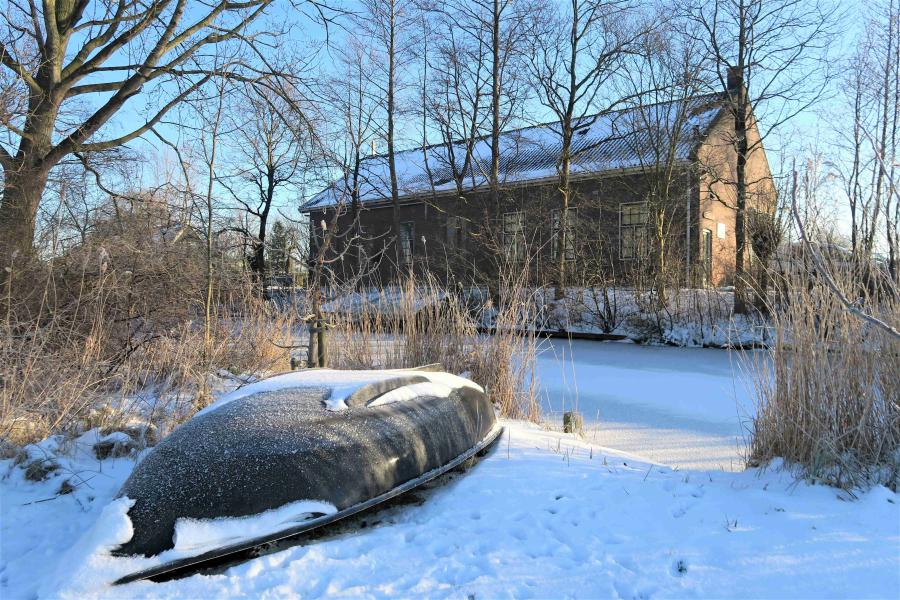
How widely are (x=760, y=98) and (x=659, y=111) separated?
7.58 feet

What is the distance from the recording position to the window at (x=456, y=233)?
17.8 m

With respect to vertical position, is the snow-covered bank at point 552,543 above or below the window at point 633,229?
below

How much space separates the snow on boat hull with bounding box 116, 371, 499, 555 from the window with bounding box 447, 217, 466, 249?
14.4 m

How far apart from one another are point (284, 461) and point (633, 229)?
45.8ft

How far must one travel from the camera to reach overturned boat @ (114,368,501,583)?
7.13 feet

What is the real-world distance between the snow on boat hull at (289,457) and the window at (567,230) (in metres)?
12.1

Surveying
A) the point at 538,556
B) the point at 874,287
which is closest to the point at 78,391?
the point at 538,556

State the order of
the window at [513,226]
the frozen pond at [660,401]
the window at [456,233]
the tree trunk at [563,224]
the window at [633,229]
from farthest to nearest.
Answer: the window at [456,233] < the window at [513,226] < the window at [633,229] < the tree trunk at [563,224] < the frozen pond at [660,401]

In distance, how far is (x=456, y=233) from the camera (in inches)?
750

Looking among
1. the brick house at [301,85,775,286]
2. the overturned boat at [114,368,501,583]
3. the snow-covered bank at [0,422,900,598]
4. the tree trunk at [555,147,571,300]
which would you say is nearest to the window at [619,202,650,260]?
the brick house at [301,85,775,286]

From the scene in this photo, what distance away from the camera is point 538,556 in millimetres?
2359

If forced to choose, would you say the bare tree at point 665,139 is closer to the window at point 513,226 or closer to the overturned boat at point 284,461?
the window at point 513,226

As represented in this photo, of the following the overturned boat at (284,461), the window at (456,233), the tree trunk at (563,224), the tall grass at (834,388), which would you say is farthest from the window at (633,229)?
the overturned boat at (284,461)

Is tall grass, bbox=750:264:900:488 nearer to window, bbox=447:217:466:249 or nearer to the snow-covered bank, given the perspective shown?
the snow-covered bank
